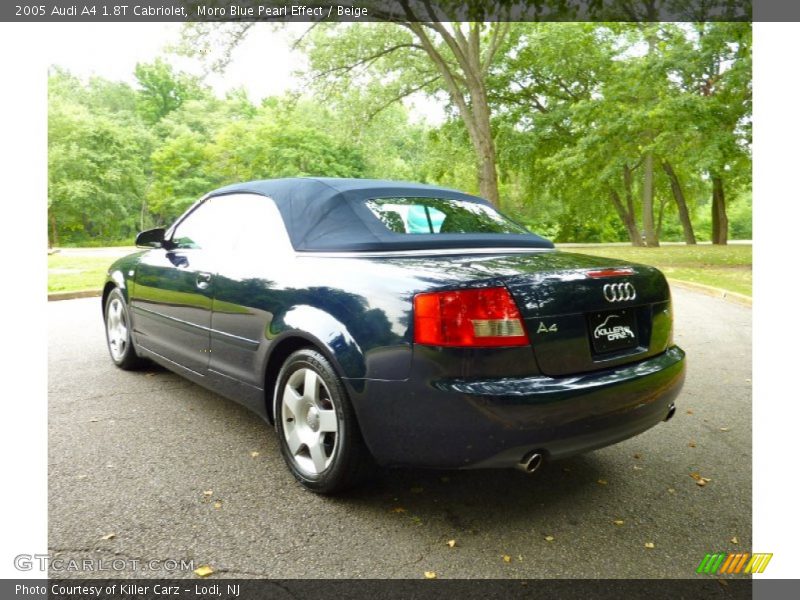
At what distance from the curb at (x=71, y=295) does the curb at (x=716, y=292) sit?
11.7 m

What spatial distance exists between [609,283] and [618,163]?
711 inches

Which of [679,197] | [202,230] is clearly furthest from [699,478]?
[679,197]

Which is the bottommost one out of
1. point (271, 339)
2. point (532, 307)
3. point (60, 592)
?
point (60, 592)

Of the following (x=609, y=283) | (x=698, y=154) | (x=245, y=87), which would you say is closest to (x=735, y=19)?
(x=698, y=154)

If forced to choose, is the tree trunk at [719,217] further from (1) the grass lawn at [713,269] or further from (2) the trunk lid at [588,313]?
(2) the trunk lid at [588,313]

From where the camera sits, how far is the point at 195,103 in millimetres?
43656

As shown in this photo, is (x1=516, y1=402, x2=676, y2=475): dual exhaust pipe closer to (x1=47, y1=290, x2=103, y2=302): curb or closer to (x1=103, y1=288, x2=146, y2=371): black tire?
(x1=103, y1=288, x2=146, y2=371): black tire

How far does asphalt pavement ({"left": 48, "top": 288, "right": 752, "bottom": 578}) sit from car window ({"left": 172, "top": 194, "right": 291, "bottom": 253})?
1.21 metres

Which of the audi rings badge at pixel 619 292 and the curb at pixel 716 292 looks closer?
the audi rings badge at pixel 619 292

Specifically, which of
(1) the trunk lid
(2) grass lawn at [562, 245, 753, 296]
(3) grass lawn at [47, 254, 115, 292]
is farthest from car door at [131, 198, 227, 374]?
(3) grass lawn at [47, 254, 115, 292]

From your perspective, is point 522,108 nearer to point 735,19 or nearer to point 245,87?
point 735,19

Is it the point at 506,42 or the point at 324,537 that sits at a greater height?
Answer: the point at 506,42

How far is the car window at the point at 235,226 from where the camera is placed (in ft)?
11.4

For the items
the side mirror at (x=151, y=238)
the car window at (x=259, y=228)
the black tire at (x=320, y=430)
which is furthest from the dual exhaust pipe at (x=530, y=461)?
the side mirror at (x=151, y=238)
